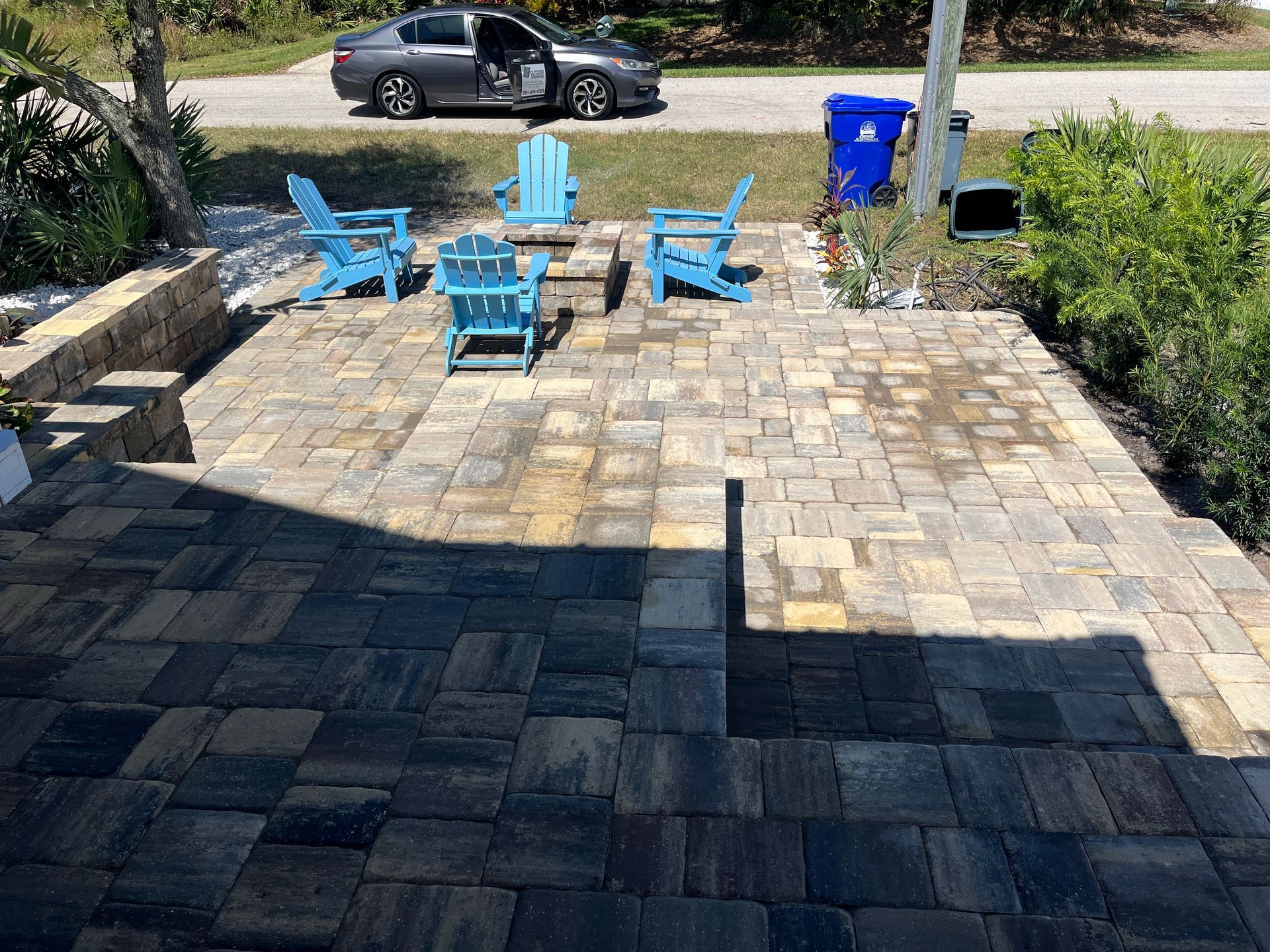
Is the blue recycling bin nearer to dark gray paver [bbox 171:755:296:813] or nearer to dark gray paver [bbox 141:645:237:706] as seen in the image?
dark gray paver [bbox 141:645:237:706]

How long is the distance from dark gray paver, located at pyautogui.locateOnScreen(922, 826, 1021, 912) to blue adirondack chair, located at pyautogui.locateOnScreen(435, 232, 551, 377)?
4.57m

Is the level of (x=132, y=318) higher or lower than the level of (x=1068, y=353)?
higher

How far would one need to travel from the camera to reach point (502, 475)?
14.6ft

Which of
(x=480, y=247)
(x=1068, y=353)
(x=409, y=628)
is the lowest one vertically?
(x=1068, y=353)

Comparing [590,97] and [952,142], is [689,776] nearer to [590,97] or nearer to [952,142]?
[952,142]

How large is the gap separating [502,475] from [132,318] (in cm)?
333

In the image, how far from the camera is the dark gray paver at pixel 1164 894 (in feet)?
7.32

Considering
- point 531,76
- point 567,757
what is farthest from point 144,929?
point 531,76

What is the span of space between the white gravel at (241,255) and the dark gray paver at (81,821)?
530cm

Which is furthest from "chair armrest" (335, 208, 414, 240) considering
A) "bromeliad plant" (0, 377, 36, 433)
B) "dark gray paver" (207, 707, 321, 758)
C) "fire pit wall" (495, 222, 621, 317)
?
"dark gray paver" (207, 707, 321, 758)

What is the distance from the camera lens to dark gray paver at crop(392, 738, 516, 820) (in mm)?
2607

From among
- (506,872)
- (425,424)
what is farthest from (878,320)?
(506,872)

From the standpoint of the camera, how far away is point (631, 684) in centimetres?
310

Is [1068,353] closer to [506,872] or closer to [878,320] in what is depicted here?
[878,320]
